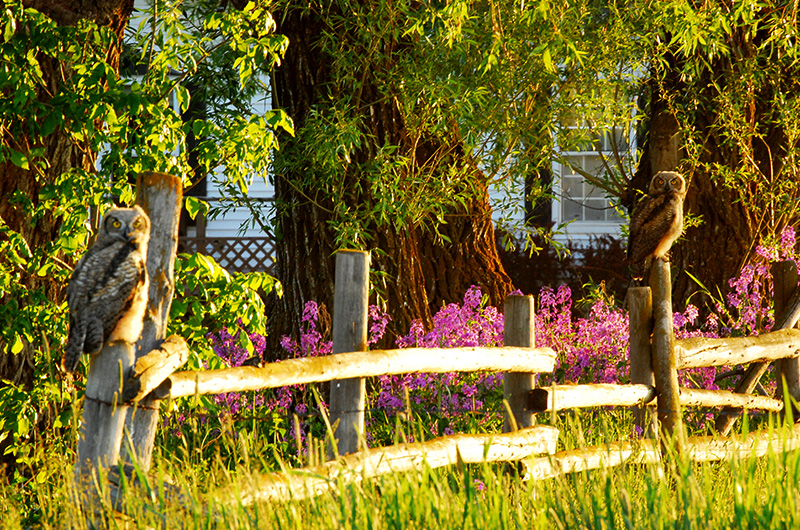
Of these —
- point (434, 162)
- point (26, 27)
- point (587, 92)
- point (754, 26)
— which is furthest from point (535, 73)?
point (26, 27)

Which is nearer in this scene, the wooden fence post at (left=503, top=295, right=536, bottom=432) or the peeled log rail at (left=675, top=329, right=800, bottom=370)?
the wooden fence post at (left=503, top=295, right=536, bottom=432)

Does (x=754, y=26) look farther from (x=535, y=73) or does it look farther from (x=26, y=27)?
(x=26, y=27)

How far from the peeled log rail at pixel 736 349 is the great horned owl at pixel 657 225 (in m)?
0.53

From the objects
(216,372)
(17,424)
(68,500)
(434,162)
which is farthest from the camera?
(434,162)

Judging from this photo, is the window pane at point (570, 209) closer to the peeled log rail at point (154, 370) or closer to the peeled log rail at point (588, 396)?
the peeled log rail at point (588, 396)

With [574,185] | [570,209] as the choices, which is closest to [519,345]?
[570,209]

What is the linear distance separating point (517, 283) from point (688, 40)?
17.9 ft

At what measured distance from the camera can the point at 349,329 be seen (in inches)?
137

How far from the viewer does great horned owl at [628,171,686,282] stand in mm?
4598

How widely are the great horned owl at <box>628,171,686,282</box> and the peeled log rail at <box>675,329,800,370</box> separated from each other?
53cm

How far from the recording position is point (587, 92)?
21.3 ft

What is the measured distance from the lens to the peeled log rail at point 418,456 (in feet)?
9.21

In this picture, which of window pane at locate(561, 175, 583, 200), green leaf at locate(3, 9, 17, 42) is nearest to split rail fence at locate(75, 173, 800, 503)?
green leaf at locate(3, 9, 17, 42)

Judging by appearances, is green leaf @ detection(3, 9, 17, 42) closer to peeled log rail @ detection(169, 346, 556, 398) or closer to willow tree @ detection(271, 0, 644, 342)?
peeled log rail @ detection(169, 346, 556, 398)
